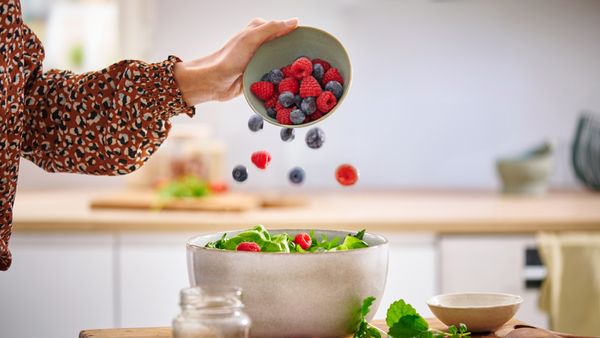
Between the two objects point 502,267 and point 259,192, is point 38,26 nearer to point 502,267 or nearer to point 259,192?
point 259,192

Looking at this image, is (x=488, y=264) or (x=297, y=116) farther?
(x=488, y=264)

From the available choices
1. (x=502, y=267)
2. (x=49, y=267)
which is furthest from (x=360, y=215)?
(x=49, y=267)

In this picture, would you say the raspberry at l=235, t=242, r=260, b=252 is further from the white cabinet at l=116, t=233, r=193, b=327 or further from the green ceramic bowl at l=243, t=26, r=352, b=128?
the white cabinet at l=116, t=233, r=193, b=327

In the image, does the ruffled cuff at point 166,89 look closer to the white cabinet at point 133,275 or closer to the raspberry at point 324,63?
the raspberry at point 324,63

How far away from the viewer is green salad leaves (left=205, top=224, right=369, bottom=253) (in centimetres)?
111

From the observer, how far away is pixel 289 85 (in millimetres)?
1252

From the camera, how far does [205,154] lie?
315cm

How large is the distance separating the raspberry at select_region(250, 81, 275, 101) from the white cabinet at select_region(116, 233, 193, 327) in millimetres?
1311

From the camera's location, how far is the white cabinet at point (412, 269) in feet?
8.35

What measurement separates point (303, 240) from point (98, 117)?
54 cm

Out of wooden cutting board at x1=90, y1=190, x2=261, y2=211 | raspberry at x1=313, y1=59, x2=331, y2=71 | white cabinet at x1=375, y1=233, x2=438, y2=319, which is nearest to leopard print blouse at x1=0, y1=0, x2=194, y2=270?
raspberry at x1=313, y1=59, x2=331, y2=71

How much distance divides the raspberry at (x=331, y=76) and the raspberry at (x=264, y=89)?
0.08m

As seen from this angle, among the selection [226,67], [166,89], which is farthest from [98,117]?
[226,67]

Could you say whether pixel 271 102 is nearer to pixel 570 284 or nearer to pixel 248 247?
pixel 248 247
